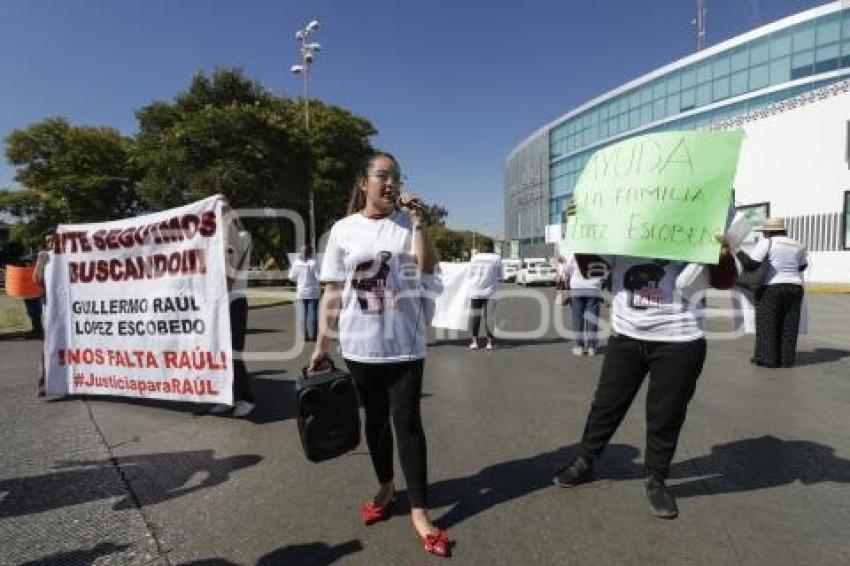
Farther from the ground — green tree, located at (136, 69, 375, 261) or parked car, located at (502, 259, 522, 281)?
green tree, located at (136, 69, 375, 261)

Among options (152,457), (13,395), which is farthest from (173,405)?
(13,395)

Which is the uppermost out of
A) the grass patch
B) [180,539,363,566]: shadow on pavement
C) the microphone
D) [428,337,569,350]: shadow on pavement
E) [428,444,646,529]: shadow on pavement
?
the microphone

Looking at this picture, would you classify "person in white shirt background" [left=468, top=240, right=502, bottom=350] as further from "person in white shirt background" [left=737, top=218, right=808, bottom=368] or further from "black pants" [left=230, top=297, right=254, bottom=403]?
"black pants" [left=230, top=297, right=254, bottom=403]

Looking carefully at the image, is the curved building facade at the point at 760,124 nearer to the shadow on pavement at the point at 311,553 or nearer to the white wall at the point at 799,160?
the white wall at the point at 799,160

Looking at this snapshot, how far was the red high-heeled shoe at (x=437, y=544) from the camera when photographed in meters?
2.61

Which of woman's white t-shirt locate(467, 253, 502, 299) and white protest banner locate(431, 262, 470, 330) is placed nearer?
woman's white t-shirt locate(467, 253, 502, 299)

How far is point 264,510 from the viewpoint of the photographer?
312cm

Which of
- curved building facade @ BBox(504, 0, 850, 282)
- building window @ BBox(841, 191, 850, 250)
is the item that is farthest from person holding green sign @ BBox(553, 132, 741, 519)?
building window @ BBox(841, 191, 850, 250)

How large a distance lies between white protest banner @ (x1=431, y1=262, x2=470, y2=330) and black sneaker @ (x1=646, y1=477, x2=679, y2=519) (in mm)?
6349

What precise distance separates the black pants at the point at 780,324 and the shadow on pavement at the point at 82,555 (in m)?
7.17

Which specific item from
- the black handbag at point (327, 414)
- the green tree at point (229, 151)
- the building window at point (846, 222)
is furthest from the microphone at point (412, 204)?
the green tree at point (229, 151)

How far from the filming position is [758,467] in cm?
360

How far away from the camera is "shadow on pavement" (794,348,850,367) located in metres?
7.16

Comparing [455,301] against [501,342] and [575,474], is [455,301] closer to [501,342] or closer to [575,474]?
[501,342]
